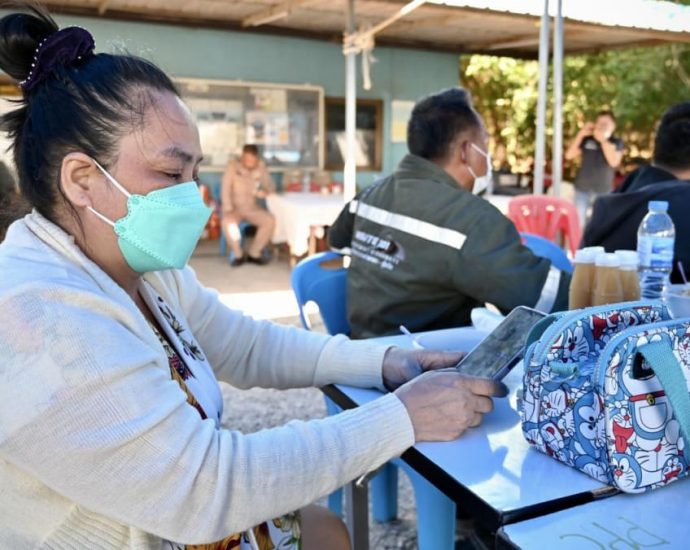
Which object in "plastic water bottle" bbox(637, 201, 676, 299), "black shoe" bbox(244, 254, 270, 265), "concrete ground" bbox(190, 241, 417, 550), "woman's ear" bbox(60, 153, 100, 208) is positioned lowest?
"concrete ground" bbox(190, 241, 417, 550)

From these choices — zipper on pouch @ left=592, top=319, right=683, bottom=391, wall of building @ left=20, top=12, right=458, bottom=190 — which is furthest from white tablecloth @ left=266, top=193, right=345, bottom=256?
zipper on pouch @ left=592, top=319, right=683, bottom=391

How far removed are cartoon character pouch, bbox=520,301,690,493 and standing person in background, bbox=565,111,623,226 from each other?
711cm

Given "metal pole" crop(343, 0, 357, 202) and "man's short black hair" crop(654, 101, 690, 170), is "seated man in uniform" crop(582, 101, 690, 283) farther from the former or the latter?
"metal pole" crop(343, 0, 357, 202)

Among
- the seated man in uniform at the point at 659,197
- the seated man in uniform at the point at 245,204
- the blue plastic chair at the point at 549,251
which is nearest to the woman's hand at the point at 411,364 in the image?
the seated man in uniform at the point at 659,197

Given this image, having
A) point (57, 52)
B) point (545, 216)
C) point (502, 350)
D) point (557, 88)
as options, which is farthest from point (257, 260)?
point (57, 52)

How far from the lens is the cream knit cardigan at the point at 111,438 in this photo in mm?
977

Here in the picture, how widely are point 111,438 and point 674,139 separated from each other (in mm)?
2734

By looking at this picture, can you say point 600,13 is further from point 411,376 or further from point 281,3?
point 411,376

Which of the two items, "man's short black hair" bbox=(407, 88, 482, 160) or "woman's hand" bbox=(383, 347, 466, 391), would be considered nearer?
"woman's hand" bbox=(383, 347, 466, 391)

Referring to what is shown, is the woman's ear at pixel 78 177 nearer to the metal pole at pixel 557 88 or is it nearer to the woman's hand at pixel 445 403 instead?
the woman's hand at pixel 445 403

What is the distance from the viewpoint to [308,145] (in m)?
9.30

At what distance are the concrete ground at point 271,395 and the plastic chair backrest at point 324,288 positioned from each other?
0.74 m

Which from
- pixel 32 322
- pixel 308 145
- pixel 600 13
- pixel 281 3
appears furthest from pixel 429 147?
pixel 308 145

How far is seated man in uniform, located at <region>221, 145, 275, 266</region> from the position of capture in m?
7.91
